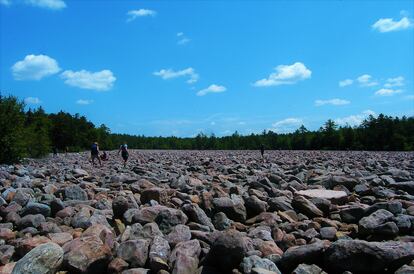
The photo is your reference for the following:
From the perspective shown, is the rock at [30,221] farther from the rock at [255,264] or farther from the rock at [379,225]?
the rock at [379,225]

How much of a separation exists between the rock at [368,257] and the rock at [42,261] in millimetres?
3702

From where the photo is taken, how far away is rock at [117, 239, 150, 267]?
20.6 feet

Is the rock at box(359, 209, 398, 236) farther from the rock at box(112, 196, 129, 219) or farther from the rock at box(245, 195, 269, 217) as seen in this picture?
the rock at box(112, 196, 129, 219)

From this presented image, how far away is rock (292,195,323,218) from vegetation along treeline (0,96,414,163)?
2766cm

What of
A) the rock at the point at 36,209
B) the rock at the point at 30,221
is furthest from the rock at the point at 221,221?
the rock at the point at 36,209

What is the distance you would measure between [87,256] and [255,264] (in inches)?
92.5

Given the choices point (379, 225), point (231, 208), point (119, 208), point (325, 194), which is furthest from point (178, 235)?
point (325, 194)

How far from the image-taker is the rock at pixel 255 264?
5.79 meters

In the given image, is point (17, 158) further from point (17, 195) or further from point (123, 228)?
point (123, 228)

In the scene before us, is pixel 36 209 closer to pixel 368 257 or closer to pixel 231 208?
pixel 231 208

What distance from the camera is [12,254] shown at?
693cm

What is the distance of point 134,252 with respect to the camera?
638 centimetres

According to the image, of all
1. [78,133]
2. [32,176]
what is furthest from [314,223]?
[78,133]

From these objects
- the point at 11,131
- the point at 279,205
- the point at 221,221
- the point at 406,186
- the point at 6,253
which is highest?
the point at 11,131
